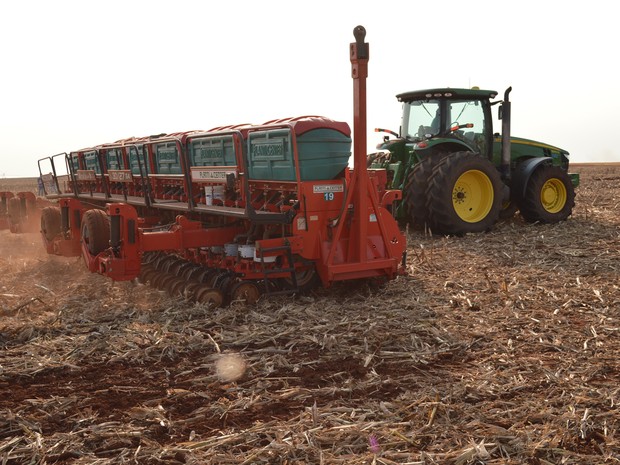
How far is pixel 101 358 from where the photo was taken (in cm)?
543

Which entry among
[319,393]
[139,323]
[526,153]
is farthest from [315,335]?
[526,153]

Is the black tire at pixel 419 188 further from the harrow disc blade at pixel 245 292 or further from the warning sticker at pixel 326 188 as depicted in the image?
the harrow disc blade at pixel 245 292

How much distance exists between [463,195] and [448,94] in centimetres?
180

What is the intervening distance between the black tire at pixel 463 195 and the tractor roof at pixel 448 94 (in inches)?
48.0

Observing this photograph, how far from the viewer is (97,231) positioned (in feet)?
23.9

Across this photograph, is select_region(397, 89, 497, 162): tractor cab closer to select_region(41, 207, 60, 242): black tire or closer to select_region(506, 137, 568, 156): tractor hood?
select_region(506, 137, 568, 156): tractor hood

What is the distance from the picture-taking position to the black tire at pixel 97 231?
726 cm

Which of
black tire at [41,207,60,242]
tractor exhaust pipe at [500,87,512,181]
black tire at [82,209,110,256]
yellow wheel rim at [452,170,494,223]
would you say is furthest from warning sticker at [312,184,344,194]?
tractor exhaust pipe at [500,87,512,181]

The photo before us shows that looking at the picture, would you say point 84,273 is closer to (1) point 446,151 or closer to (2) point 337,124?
(2) point 337,124

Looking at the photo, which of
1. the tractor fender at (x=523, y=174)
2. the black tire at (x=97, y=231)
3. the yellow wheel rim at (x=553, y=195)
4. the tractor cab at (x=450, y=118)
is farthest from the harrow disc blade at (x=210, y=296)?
the yellow wheel rim at (x=553, y=195)

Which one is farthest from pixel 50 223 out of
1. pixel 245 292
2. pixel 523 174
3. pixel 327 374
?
pixel 523 174

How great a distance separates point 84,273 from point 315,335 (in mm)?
4756

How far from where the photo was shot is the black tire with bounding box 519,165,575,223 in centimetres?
1284

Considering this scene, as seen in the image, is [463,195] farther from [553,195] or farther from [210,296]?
[210,296]
